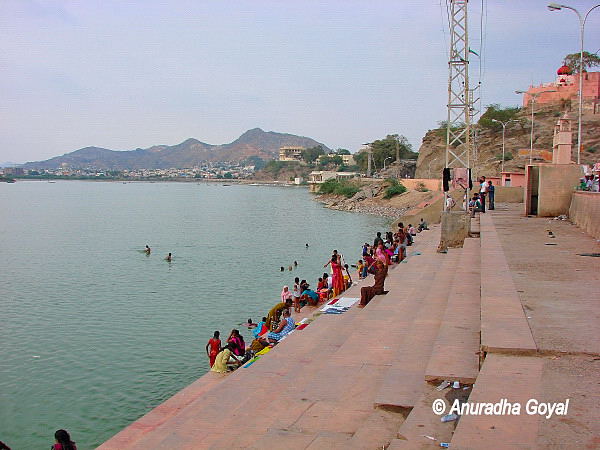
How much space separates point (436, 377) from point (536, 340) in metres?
1.00

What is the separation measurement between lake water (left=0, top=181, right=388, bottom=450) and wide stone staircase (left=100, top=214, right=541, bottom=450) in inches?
84.8

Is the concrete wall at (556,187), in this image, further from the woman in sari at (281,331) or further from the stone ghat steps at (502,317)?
the woman in sari at (281,331)

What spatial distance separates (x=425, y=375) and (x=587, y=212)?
10.9 m

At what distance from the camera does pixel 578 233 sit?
571 inches

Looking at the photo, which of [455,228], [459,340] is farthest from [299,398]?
[455,228]

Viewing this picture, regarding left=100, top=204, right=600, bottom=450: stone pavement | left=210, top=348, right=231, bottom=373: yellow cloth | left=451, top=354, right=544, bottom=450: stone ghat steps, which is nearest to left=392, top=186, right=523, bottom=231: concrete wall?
left=100, top=204, right=600, bottom=450: stone pavement

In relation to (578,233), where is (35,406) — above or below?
below

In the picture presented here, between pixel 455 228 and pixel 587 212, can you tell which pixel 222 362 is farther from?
pixel 587 212

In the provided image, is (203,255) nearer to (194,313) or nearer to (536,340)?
(194,313)

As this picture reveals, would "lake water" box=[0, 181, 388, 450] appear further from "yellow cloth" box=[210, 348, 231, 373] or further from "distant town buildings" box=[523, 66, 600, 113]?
"distant town buildings" box=[523, 66, 600, 113]

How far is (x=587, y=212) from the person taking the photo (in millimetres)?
14477

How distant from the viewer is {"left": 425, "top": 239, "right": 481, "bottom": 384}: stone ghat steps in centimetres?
538

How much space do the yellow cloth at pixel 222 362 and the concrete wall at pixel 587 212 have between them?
28.1ft

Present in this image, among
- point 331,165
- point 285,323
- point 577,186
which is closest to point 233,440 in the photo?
point 285,323
